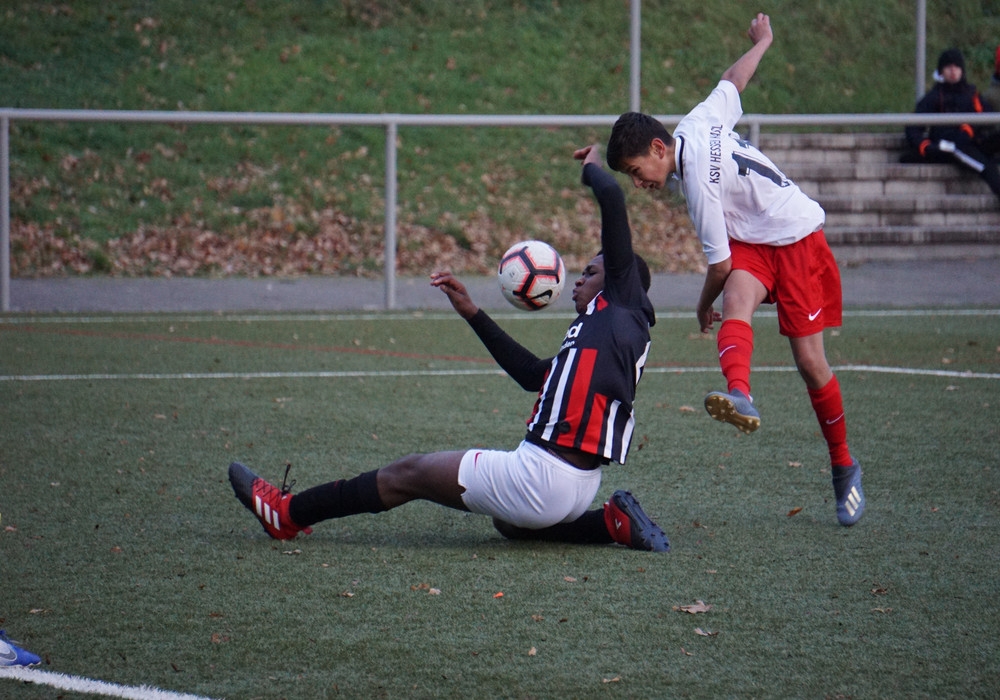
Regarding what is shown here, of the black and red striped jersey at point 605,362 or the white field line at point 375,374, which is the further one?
the white field line at point 375,374

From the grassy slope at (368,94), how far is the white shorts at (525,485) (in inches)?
421

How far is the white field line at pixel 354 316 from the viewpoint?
11.4 m

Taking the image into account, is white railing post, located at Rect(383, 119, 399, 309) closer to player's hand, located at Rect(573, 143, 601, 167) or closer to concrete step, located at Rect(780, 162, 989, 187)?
concrete step, located at Rect(780, 162, 989, 187)

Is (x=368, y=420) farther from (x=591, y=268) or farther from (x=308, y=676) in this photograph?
(x=308, y=676)

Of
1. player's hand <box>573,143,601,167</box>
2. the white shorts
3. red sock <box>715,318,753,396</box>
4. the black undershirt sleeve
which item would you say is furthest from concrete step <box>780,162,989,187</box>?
the white shorts

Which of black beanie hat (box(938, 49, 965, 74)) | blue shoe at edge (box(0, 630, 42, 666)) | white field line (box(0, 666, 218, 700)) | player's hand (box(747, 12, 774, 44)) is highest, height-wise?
black beanie hat (box(938, 49, 965, 74))

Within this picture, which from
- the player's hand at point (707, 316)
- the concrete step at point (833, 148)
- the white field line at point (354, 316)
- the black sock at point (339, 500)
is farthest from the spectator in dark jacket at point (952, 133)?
the black sock at point (339, 500)

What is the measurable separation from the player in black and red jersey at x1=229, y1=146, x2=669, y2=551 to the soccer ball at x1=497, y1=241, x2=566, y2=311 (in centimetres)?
21

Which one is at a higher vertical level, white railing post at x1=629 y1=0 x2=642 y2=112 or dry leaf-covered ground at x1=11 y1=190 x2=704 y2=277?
white railing post at x1=629 y1=0 x2=642 y2=112

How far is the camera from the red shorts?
16.6ft

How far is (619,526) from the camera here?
448 centimetres

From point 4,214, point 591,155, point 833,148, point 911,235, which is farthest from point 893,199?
point 591,155

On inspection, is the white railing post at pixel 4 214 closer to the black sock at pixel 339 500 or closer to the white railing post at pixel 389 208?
the white railing post at pixel 389 208

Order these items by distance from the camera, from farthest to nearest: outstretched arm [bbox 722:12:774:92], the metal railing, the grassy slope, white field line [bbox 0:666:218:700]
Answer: the grassy slope → the metal railing → outstretched arm [bbox 722:12:774:92] → white field line [bbox 0:666:218:700]
